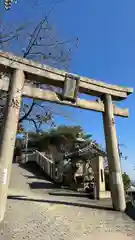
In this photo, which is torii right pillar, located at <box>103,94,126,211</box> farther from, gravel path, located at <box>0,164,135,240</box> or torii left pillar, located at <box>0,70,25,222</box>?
torii left pillar, located at <box>0,70,25,222</box>

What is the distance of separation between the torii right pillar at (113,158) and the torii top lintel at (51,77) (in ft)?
1.39

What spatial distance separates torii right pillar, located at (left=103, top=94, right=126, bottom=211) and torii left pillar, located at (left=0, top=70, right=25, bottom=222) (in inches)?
141

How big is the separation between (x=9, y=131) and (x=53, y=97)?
7.45ft

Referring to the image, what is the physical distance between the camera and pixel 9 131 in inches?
287

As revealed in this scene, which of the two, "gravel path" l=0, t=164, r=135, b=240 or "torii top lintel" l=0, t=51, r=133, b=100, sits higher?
"torii top lintel" l=0, t=51, r=133, b=100

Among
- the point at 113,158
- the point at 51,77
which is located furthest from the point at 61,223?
the point at 51,77

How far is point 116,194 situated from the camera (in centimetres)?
865

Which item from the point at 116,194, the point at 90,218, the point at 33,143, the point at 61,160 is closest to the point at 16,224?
the point at 90,218

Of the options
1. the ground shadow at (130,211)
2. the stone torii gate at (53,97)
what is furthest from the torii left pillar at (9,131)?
the ground shadow at (130,211)

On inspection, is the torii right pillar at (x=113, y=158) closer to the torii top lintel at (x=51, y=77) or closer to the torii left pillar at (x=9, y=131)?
the torii top lintel at (x=51, y=77)

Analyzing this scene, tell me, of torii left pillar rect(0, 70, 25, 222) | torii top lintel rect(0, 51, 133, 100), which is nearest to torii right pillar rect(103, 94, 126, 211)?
torii top lintel rect(0, 51, 133, 100)

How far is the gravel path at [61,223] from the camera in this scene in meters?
5.55

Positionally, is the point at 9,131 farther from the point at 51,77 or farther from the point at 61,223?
the point at 61,223

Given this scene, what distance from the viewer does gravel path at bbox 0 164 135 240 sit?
218 inches
